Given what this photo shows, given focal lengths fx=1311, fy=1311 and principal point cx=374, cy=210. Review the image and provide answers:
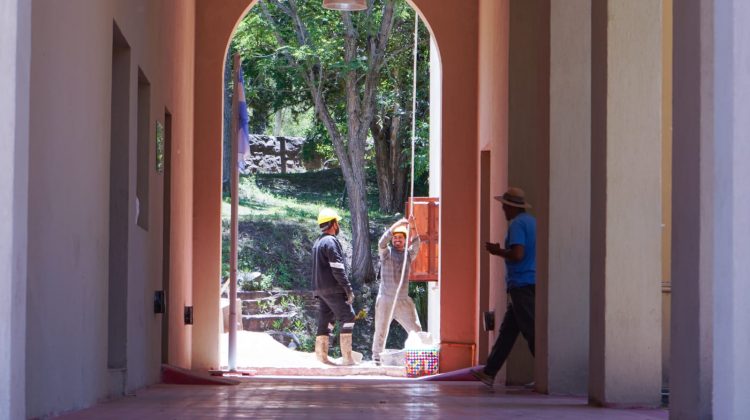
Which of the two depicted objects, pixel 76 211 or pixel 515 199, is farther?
pixel 515 199

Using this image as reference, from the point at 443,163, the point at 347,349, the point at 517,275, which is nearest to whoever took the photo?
the point at 517,275

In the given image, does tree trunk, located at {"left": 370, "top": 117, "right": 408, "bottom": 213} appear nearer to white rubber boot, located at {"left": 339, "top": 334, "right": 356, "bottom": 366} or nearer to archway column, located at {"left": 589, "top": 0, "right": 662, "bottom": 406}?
white rubber boot, located at {"left": 339, "top": 334, "right": 356, "bottom": 366}

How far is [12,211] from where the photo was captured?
4.45 m

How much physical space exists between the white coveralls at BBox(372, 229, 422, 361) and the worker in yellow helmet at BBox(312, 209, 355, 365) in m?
1.00

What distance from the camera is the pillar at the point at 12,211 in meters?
4.40

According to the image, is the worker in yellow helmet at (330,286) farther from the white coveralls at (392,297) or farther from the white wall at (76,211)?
the white wall at (76,211)

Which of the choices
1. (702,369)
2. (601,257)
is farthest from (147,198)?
(702,369)

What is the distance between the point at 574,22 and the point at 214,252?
20.0 ft

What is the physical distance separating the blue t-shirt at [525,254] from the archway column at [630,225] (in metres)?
2.56

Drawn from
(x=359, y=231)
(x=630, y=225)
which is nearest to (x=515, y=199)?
(x=630, y=225)

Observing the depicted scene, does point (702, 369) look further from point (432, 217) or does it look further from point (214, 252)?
point (432, 217)

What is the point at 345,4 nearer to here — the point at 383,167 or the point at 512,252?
the point at 512,252

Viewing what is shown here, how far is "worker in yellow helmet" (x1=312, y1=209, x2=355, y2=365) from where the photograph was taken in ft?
55.3

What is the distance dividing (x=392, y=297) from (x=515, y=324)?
801 centimetres
